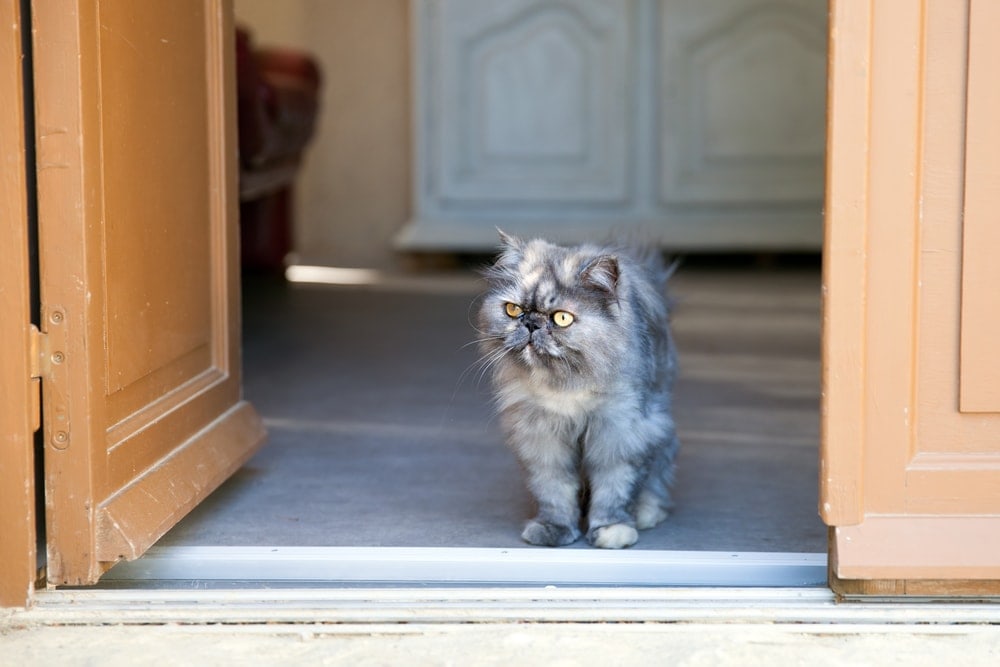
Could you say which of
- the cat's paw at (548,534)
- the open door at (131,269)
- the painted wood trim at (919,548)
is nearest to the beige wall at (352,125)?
the open door at (131,269)

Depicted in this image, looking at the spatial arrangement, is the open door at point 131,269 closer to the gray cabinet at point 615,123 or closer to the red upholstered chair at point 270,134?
the red upholstered chair at point 270,134

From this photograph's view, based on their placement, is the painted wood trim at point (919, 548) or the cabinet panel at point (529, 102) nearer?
the painted wood trim at point (919, 548)

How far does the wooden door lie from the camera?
1.64m

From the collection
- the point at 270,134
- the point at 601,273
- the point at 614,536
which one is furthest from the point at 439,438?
the point at 270,134

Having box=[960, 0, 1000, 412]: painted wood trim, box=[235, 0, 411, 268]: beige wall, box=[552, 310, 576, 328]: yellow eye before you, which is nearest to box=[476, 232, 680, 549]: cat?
box=[552, 310, 576, 328]: yellow eye

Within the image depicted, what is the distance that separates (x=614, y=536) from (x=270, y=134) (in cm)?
299

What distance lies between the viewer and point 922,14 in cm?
163

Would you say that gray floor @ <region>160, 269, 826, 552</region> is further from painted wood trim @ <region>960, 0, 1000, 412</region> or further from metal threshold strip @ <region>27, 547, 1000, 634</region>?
painted wood trim @ <region>960, 0, 1000, 412</region>

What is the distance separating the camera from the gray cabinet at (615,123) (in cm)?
602

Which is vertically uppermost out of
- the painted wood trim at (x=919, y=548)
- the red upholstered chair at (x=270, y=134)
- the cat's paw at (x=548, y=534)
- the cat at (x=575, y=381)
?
the red upholstered chair at (x=270, y=134)

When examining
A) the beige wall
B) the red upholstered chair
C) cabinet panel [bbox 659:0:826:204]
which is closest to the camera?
the red upholstered chair

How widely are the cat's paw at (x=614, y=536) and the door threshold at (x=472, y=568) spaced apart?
0.05m

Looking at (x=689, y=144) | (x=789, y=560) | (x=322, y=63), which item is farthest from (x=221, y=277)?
(x=322, y=63)

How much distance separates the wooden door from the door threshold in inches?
6.2
